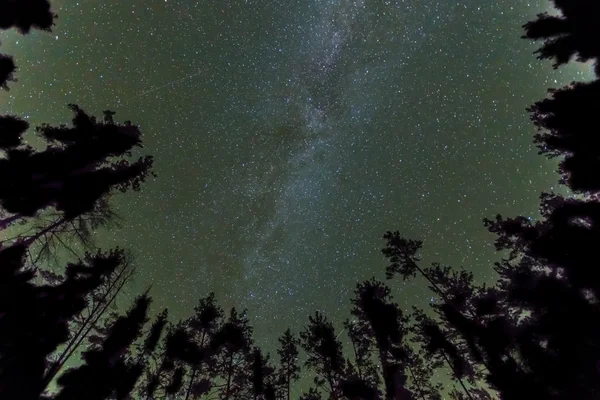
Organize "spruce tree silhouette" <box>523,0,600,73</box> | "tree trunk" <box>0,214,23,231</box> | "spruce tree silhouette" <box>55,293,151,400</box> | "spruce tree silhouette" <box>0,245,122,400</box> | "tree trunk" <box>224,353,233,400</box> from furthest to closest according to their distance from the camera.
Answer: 1. "tree trunk" <box>224,353,233,400</box>
2. "spruce tree silhouette" <box>55,293,151,400</box>
3. "spruce tree silhouette" <box>0,245,122,400</box>
4. "tree trunk" <box>0,214,23,231</box>
5. "spruce tree silhouette" <box>523,0,600,73</box>

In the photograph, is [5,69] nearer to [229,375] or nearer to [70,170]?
[70,170]

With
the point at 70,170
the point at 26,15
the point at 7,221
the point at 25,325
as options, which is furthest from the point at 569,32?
the point at 25,325

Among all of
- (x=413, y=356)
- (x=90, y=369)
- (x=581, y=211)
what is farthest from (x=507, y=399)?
(x=90, y=369)

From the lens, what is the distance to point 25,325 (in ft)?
52.5

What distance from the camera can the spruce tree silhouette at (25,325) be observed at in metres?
15.3

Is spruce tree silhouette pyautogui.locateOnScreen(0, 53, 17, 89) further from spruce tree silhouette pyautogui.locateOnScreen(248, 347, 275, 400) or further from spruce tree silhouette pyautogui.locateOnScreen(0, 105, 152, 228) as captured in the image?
spruce tree silhouette pyautogui.locateOnScreen(248, 347, 275, 400)

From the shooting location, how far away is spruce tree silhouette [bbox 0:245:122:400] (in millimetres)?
15258

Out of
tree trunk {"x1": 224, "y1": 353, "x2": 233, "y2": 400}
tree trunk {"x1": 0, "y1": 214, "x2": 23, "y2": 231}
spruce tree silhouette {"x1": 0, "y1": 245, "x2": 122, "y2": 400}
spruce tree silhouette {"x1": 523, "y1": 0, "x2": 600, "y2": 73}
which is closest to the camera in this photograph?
spruce tree silhouette {"x1": 523, "y1": 0, "x2": 600, "y2": 73}

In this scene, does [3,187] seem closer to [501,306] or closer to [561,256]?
[561,256]

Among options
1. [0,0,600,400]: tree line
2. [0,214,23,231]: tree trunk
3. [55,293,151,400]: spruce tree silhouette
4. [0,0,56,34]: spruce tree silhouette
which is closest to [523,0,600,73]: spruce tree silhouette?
[0,0,600,400]: tree line

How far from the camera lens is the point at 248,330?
24031mm

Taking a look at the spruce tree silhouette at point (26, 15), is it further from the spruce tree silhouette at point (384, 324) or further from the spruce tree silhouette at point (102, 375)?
the spruce tree silhouette at point (384, 324)

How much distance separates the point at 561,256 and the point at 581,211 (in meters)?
2.55

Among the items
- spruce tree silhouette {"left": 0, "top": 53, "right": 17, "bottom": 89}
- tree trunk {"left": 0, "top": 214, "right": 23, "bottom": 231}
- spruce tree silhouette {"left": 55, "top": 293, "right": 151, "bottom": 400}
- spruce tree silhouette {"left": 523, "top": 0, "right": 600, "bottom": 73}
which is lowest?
spruce tree silhouette {"left": 55, "top": 293, "right": 151, "bottom": 400}
